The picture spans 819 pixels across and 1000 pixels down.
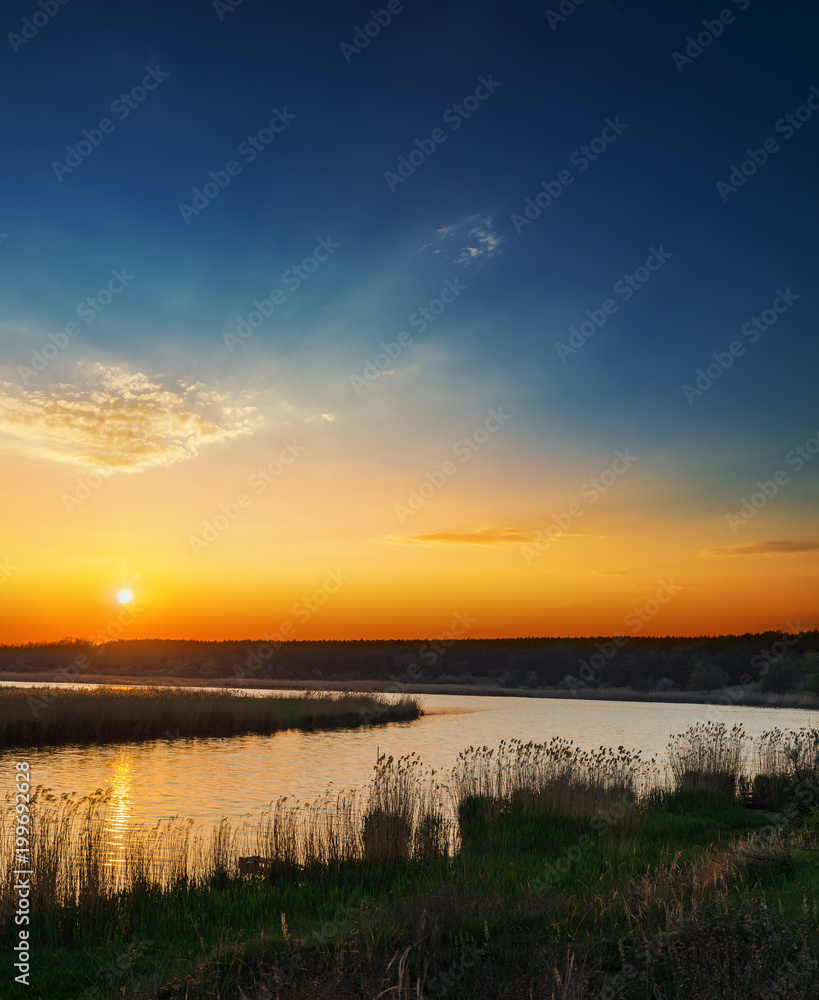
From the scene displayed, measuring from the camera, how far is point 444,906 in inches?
307

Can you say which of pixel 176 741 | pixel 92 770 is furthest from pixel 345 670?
pixel 92 770

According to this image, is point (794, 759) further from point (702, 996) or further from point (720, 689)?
point (720, 689)

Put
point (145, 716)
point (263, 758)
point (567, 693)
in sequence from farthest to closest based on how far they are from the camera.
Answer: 1. point (567, 693)
2. point (145, 716)
3. point (263, 758)

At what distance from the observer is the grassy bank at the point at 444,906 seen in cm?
612

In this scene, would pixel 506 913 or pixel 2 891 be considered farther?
pixel 2 891

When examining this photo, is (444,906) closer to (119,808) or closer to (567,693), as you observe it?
(119,808)

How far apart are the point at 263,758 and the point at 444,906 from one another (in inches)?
790

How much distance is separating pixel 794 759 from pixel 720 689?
71.3m

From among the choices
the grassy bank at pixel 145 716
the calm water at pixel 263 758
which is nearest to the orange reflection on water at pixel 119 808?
the calm water at pixel 263 758

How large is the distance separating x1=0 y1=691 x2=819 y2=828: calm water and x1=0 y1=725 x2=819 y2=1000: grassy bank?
346 centimetres

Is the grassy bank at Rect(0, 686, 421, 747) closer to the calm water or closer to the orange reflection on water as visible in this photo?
the calm water

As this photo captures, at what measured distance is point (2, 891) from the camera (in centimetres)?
859

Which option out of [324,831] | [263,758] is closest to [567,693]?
[263,758]

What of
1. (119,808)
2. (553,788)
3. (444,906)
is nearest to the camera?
(444,906)
